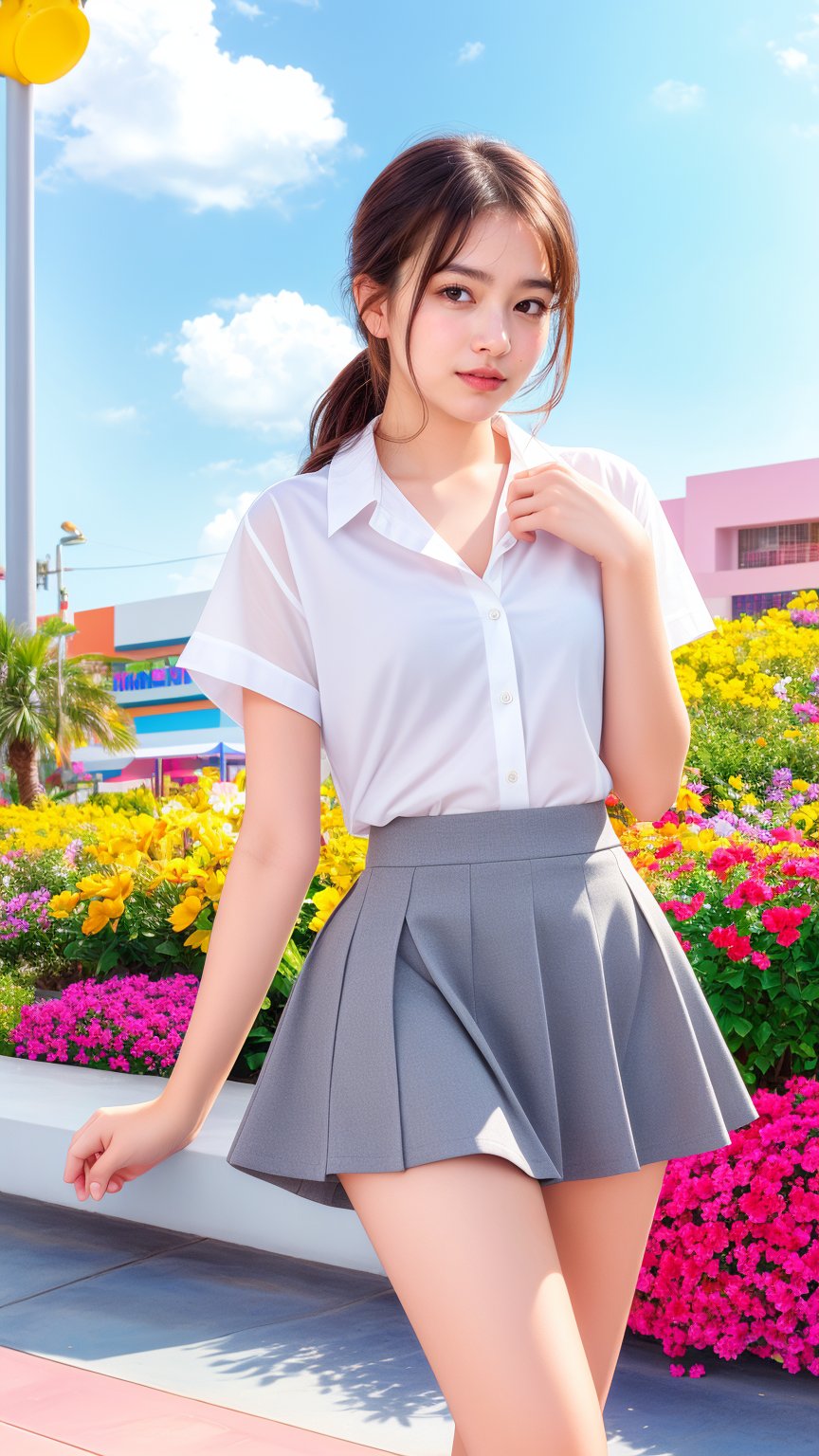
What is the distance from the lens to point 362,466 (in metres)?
1.61

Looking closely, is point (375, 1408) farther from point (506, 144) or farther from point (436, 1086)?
point (506, 144)

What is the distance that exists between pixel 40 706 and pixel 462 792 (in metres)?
14.0

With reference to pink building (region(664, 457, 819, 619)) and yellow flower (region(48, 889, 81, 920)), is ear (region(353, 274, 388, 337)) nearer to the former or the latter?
yellow flower (region(48, 889, 81, 920))

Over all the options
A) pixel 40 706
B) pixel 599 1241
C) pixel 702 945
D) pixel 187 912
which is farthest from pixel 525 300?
pixel 40 706

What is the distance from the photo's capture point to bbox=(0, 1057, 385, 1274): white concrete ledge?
10.2 feet

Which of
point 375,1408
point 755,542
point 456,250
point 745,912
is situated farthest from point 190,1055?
point 755,542

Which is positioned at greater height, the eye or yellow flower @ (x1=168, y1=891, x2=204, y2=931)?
the eye

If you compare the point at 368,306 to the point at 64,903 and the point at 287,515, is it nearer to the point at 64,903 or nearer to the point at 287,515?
the point at 287,515

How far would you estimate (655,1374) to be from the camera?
2623mm

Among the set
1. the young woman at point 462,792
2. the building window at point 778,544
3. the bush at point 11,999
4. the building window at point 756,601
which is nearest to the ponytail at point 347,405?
the young woman at point 462,792

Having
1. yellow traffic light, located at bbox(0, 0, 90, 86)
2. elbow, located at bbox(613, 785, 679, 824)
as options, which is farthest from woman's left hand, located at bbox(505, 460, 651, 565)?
yellow traffic light, located at bbox(0, 0, 90, 86)

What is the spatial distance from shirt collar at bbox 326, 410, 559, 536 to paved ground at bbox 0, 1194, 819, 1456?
5.31 ft

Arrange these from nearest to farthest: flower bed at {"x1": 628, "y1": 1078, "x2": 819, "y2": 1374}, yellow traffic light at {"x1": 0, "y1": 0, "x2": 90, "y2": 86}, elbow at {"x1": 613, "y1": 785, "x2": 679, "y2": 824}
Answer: elbow at {"x1": 613, "y1": 785, "x2": 679, "y2": 824} < flower bed at {"x1": 628, "y1": 1078, "x2": 819, "y2": 1374} < yellow traffic light at {"x1": 0, "y1": 0, "x2": 90, "y2": 86}

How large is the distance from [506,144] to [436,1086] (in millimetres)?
1090
